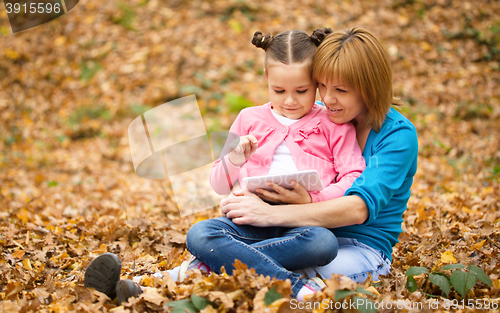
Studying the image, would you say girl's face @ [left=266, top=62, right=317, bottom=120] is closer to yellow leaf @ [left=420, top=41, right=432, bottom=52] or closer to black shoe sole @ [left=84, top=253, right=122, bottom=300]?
black shoe sole @ [left=84, top=253, right=122, bottom=300]

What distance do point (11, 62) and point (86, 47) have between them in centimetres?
169

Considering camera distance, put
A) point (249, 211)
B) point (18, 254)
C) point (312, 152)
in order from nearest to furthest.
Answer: point (249, 211), point (312, 152), point (18, 254)

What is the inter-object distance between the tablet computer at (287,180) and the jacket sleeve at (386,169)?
0.20 m

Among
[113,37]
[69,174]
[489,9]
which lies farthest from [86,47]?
[489,9]

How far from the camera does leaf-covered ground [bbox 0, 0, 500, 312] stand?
253cm

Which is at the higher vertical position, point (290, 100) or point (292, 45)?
point (292, 45)

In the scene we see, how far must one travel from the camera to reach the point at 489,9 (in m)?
8.84

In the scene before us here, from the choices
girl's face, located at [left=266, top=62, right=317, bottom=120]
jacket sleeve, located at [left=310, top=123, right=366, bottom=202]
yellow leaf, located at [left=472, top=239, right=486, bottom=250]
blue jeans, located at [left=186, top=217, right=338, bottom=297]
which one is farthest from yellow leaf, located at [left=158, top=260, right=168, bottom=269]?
yellow leaf, located at [left=472, top=239, right=486, bottom=250]

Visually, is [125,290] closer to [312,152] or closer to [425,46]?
[312,152]

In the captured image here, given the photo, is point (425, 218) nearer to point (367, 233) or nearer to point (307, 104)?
point (367, 233)

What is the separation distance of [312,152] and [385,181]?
46 cm

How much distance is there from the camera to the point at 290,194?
2281 mm

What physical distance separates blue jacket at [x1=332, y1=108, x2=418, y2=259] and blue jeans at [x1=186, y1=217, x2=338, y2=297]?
0.96 feet

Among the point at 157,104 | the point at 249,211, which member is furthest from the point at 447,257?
the point at 157,104
